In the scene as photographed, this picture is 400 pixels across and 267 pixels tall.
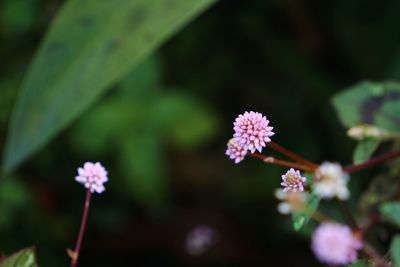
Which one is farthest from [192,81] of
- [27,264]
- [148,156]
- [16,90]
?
[27,264]

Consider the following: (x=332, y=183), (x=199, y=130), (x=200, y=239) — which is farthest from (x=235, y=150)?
(x=200, y=239)

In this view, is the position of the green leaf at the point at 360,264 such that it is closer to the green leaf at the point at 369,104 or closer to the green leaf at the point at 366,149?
the green leaf at the point at 366,149

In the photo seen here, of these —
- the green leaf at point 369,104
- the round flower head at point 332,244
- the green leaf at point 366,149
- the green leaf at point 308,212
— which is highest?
the green leaf at point 369,104

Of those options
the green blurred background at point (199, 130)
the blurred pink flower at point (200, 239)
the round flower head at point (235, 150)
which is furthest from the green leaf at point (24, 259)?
the blurred pink flower at point (200, 239)

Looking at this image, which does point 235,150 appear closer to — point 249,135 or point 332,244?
point 249,135

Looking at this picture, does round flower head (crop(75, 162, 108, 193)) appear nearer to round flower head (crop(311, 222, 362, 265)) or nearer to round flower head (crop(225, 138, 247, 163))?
round flower head (crop(225, 138, 247, 163))

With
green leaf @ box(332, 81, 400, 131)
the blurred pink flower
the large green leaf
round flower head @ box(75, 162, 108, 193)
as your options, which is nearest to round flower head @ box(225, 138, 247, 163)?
round flower head @ box(75, 162, 108, 193)

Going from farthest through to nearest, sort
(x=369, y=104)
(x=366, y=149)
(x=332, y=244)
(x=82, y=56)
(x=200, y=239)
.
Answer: (x=200, y=239)
(x=82, y=56)
(x=369, y=104)
(x=366, y=149)
(x=332, y=244)
